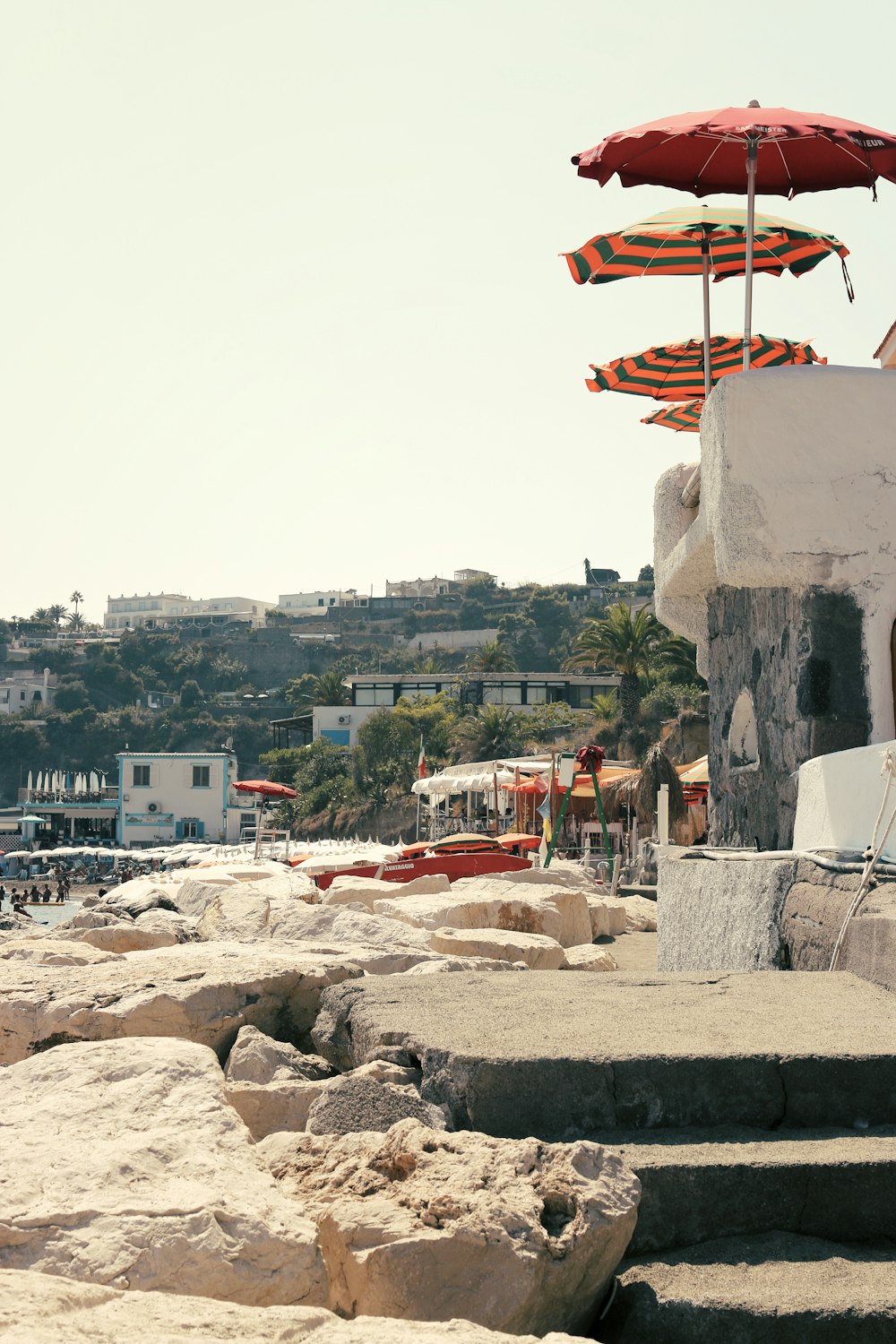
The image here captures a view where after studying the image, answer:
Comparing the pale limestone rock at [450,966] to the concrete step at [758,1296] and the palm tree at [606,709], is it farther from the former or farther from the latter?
the palm tree at [606,709]

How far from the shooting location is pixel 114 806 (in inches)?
3009

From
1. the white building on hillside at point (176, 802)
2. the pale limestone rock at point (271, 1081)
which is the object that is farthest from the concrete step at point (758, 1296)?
the white building on hillside at point (176, 802)

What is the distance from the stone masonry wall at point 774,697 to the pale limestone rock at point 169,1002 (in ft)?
11.9

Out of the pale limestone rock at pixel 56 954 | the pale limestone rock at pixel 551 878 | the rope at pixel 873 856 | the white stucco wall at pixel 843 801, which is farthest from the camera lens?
the pale limestone rock at pixel 551 878

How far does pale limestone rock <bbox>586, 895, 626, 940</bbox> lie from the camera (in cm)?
1093

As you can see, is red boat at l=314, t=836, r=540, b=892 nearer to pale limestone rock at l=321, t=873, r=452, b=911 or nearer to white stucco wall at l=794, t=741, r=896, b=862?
pale limestone rock at l=321, t=873, r=452, b=911

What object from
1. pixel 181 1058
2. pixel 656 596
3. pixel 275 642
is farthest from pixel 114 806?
pixel 181 1058

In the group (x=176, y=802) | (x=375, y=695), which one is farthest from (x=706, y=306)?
(x=375, y=695)

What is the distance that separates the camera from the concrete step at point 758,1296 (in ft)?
8.03

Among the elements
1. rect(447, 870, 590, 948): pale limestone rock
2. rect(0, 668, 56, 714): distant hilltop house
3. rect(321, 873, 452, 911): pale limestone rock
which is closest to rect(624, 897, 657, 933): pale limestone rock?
rect(321, 873, 452, 911): pale limestone rock

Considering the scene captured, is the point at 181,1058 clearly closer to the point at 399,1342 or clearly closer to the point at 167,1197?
the point at 167,1197

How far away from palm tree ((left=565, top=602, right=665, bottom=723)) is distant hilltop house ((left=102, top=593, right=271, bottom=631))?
103500mm

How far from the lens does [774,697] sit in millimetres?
8055

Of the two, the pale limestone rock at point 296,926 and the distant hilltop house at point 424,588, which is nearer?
the pale limestone rock at point 296,926
